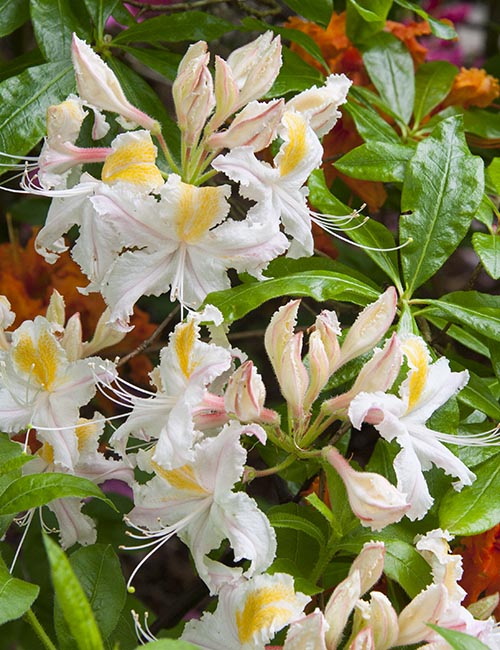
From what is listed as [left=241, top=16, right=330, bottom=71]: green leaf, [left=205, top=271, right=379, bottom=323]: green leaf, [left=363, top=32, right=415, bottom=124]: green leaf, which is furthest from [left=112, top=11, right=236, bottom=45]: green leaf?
[left=205, top=271, right=379, bottom=323]: green leaf

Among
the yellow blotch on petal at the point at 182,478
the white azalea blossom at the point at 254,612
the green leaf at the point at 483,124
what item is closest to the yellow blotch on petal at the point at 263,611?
the white azalea blossom at the point at 254,612

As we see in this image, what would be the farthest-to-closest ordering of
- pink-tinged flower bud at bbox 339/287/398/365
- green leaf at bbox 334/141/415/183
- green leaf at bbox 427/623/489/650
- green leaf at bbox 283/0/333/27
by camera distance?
green leaf at bbox 283/0/333/27 < green leaf at bbox 334/141/415/183 < pink-tinged flower bud at bbox 339/287/398/365 < green leaf at bbox 427/623/489/650

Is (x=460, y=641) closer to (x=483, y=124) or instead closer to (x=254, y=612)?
(x=254, y=612)

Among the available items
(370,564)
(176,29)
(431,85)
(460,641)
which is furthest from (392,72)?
(460,641)

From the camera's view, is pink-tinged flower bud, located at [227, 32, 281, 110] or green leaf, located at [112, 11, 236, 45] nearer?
pink-tinged flower bud, located at [227, 32, 281, 110]

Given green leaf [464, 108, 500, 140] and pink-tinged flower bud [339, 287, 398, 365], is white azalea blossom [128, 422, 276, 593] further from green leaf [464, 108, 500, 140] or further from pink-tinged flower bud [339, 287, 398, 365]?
green leaf [464, 108, 500, 140]

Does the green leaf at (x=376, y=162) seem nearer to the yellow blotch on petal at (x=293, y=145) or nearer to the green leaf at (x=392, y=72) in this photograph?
the yellow blotch on petal at (x=293, y=145)
